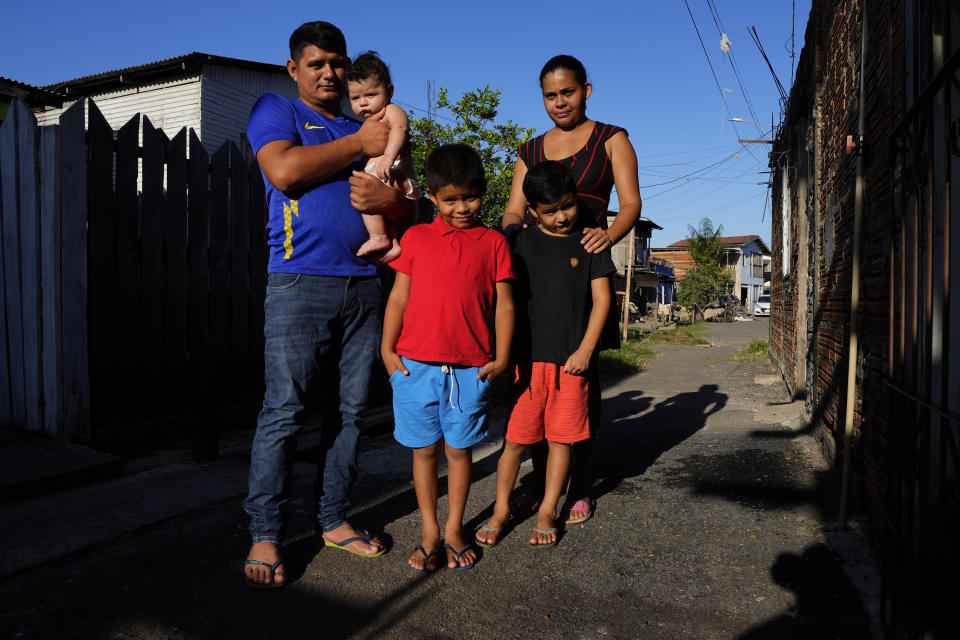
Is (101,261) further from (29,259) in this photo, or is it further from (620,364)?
(620,364)

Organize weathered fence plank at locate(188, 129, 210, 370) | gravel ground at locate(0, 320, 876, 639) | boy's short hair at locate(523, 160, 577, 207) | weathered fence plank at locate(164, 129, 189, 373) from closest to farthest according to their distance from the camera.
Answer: gravel ground at locate(0, 320, 876, 639)
boy's short hair at locate(523, 160, 577, 207)
weathered fence plank at locate(164, 129, 189, 373)
weathered fence plank at locate(188, 129, 210, 370)

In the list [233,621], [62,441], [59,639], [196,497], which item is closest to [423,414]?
[233,621]

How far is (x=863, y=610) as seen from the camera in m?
2.28

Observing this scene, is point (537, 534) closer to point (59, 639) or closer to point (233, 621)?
point (233, 621)

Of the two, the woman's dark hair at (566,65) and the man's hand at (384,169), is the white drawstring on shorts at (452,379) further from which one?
the woman's dark hair at (566,65)

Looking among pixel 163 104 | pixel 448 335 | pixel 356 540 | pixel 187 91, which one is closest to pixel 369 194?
pixel 448 335

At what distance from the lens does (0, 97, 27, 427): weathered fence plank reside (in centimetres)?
416

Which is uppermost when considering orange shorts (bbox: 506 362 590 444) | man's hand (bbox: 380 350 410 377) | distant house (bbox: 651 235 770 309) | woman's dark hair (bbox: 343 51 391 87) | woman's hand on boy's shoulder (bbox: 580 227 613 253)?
distant house (bbox: 651 235 770 309)

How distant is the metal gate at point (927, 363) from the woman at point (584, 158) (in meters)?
1.17

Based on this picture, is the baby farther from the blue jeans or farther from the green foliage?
the green foliage

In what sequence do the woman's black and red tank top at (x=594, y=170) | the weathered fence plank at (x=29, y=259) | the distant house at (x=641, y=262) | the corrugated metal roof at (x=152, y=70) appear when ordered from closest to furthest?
the woman's black and red tank top at (x=594, y=170)
the weathered fence plank at (x=29, y=259)
the corrugated metal roof at (x=152, y=70)
the distant house at (x=641, y=262)

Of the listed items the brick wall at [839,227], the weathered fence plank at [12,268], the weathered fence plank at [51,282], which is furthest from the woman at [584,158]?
the weathered fence plank at [12,268]

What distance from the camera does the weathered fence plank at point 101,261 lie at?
4.05 m

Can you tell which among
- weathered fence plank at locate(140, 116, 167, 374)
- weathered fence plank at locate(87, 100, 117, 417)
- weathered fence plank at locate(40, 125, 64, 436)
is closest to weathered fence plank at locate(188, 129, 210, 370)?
weathered fence plank at locate(140, 116, 167, 374)
